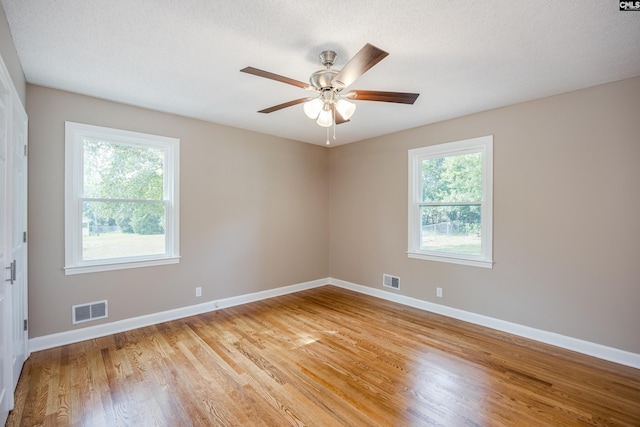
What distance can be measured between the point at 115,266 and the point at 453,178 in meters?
4.18

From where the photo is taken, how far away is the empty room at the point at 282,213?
2.01 meters

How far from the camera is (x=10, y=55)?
2111 millimetres

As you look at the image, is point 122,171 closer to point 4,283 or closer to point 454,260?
point 4,283

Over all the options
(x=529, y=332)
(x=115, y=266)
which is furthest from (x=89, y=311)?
(x=529, y=332)

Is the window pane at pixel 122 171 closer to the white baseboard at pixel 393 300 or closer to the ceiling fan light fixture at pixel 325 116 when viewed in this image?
the white baseboard at pixel 393 300

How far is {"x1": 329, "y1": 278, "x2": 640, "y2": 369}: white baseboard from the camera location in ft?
9.03

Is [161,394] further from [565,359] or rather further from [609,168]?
[609,168]

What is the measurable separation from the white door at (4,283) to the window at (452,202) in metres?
4.08

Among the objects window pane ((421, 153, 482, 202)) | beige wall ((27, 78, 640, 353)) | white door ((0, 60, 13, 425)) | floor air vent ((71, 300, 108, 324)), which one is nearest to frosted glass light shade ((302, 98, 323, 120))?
white door ((0, 60, 13, 425))

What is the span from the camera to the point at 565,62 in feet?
7.95

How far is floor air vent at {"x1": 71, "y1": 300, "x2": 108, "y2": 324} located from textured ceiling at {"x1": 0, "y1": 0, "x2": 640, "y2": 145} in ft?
7.24

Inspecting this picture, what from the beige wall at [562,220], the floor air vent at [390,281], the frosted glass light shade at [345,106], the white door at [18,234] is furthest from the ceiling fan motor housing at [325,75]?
the floor air vent at [390,281]

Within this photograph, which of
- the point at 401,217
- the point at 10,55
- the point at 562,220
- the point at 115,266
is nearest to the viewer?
the point at 10,55

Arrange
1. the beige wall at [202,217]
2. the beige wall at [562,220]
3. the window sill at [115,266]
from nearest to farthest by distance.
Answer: the beige wall at [562,220] → the beige wall at [202,217] → the window sill at [115,266]
